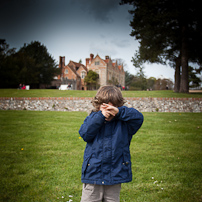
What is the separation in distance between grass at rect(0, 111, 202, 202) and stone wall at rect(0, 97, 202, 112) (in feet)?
19.0

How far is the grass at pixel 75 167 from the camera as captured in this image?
2.49m

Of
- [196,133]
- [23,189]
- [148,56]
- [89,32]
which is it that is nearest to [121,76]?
[148,56]

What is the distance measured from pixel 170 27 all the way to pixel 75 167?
1572cm

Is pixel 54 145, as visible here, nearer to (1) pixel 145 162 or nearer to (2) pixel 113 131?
(1) pixel 145 162

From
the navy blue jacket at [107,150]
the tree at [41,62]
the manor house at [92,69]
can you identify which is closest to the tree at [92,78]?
the manor house at [92,69]

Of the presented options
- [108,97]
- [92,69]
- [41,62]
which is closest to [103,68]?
[92,69]

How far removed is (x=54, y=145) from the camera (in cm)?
447

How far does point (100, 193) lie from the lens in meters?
1.55

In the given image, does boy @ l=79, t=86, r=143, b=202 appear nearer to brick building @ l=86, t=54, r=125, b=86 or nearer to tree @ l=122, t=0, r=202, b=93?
tree @ l=122, t=0, r=202, b=93

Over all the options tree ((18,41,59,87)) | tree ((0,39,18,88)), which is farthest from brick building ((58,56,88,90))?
tree ((0,39,18,88))

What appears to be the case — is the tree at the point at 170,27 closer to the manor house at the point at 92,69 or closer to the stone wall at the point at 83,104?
the stone wall at the point at 83,104

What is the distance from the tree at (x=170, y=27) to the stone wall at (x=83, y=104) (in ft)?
17.6

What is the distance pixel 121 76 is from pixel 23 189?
56.7 metres

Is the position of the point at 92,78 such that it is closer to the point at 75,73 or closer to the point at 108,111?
the point at 75,73
